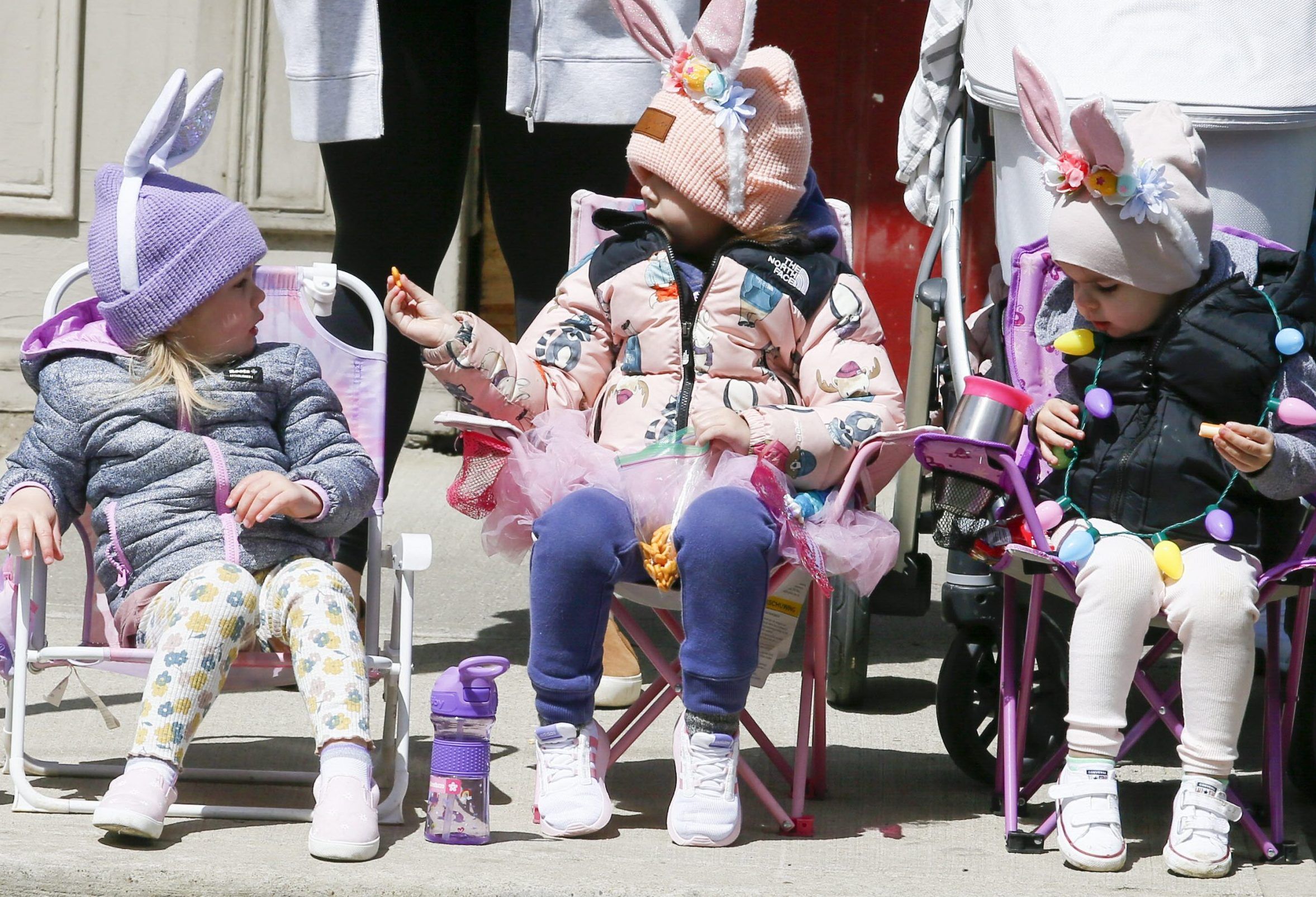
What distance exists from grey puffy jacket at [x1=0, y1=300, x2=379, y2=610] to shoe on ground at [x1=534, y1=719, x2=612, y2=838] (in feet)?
1.92

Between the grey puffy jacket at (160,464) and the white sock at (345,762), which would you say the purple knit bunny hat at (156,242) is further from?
the white sock at (345,762)

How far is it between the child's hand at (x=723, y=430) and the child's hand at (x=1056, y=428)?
→ 0.54m

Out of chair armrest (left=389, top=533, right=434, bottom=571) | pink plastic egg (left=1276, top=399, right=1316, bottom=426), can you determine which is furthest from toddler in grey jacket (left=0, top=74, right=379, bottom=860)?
pink plastic egg (left=1276, top=399, right=1316, bottom=426)

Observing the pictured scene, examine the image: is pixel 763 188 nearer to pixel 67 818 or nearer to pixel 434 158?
pixel 434 158

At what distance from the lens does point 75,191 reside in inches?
236

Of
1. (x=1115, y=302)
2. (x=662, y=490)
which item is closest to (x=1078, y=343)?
(x=1115, y=302)

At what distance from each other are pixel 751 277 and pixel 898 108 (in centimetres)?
310

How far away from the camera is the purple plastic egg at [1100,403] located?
308 cm

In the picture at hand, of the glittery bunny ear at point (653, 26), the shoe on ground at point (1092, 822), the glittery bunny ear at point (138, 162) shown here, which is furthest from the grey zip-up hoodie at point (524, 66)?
the shoe on ground at point (1092, 822)

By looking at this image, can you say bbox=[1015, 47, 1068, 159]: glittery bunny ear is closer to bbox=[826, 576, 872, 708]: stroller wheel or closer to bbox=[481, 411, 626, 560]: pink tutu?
bbox=[481, 411, 626, 560]: pink tutu

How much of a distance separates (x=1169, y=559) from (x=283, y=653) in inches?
60.6

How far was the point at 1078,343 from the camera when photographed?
315 cm

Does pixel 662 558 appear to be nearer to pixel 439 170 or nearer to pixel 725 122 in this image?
pixel 725 122

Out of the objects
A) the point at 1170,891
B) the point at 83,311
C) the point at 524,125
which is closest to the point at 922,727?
the point at 1170,891
